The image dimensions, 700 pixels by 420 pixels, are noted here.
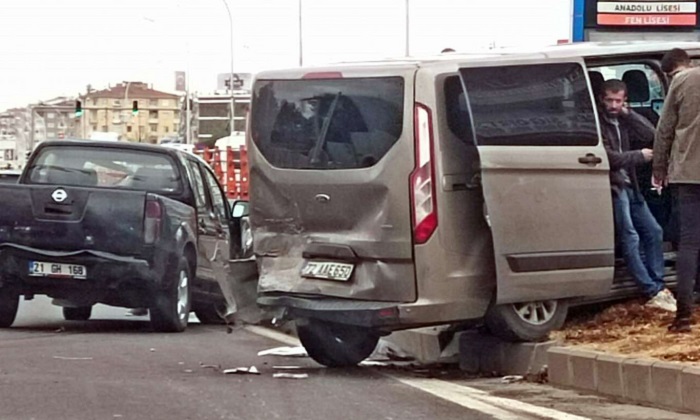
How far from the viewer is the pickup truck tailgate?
12711 mm

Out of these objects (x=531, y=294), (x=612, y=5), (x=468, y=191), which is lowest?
(x=531, y=294)

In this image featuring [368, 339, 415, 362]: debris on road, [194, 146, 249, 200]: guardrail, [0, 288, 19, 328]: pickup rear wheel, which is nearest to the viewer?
[368, 339, 415, 362]: debris on road

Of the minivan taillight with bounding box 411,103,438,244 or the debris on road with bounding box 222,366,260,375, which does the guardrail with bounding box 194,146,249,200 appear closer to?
the debris on road with bounding box 222,366,260,375

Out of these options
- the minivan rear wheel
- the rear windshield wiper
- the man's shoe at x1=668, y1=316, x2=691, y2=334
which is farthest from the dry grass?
the rear windshield wiper

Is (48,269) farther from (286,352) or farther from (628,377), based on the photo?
(628,377)

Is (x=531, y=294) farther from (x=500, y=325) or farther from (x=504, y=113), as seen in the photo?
(x=504, y=113)

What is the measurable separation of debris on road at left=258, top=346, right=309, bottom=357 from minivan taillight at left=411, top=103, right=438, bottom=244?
2.20 m

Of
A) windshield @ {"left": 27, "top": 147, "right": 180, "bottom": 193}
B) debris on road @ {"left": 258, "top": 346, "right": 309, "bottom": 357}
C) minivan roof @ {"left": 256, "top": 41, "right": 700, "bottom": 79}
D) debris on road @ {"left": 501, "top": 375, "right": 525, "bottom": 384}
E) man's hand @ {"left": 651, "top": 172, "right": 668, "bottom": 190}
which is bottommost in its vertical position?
debris on road @ {"left": 258, "top": 346, "right": 309, "bottom": 357}

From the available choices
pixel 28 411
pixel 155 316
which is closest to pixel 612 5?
pixel 155 316

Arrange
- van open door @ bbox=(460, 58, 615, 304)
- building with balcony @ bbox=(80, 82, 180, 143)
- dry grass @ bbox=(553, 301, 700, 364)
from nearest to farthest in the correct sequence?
dry grass @ bbox=(553, 301, 700, 364), van open door @ bbox=(460, 58, 615, 304), building with balcony @ bbox=(80, 82, 180, 143)

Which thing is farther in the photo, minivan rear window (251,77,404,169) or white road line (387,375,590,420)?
minivan rear window (251,77,404,169)

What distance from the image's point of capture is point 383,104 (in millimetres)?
8977

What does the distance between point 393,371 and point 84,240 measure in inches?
161

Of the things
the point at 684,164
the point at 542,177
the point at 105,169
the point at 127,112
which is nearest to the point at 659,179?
the point at 684,164
